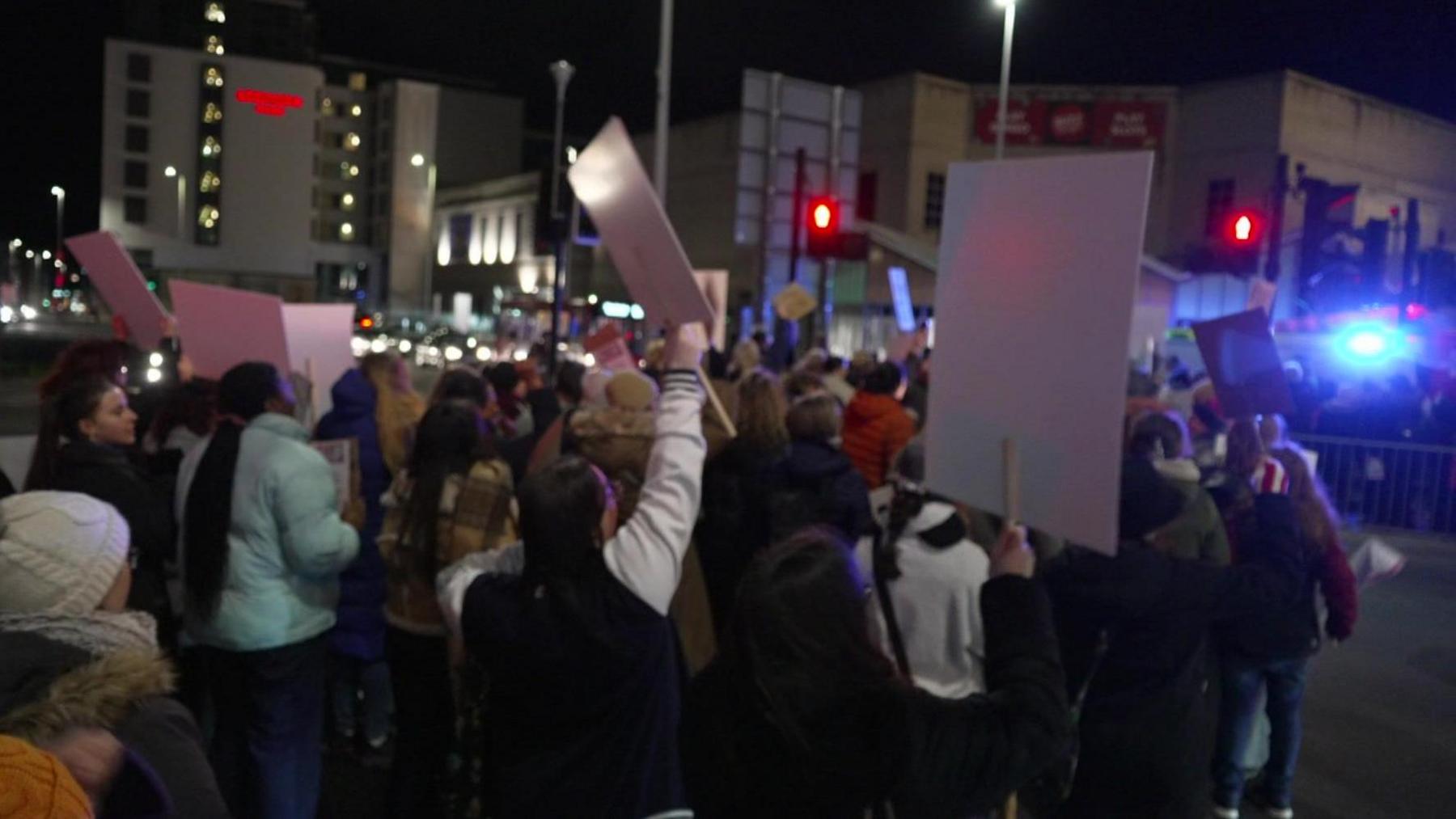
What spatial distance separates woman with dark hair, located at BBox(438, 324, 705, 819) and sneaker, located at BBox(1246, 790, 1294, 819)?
11.2 feet

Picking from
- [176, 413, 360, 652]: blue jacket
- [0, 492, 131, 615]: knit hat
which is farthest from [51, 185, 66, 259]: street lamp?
[0, 492, 131, 615]: knit hat

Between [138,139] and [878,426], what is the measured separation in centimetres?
8534

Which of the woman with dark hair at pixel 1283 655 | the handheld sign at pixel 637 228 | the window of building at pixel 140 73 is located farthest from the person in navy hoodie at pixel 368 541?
the window of building at pixel 140 73

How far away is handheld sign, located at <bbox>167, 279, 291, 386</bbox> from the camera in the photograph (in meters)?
5.76

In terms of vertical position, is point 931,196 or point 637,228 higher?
point 931,196

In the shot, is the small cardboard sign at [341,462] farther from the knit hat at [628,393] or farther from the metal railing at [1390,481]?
the metal railing at [1390,481]

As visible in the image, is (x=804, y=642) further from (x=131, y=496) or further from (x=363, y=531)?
(x=363, y=531)

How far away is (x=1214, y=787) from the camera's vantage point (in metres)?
5.32

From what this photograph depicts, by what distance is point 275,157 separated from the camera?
3265 inches

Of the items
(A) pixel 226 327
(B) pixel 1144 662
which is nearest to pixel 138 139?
(A) pixel 226 327

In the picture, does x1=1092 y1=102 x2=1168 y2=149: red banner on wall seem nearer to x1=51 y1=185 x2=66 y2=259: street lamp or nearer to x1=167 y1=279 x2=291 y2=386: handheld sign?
x1=167 y1=279 x2=291 y2=386: handheld sign

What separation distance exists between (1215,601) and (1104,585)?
0.41 m

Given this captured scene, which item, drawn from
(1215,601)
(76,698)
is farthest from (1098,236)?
(76,698)

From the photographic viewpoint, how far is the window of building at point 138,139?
8012cm
